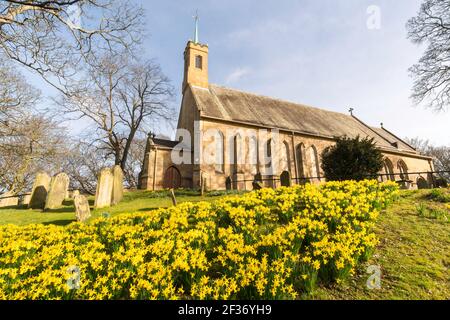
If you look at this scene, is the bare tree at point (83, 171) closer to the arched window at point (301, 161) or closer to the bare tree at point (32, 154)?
the bare tree at point (32, 154)

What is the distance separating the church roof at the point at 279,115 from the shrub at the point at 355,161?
10.1 meters

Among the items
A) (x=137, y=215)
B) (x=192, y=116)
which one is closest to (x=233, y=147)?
(x=192, y=116)

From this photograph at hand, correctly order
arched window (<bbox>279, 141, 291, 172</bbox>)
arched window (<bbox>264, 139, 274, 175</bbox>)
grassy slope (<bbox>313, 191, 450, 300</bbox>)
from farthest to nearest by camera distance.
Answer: arched window (<bbox>279, 141, 291, 172</bbox>) → arched window (<bbox>264, 139, 274, 175</bbox>) → grassy slope (<bbox>313, 191, 450, 300</bbox>)

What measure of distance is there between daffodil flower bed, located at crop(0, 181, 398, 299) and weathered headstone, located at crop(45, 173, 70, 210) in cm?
691

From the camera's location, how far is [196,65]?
27.2 m

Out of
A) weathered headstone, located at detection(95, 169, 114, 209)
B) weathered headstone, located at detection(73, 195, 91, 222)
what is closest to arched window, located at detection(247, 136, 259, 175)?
weathered headstone, located at detection(95, 169, 114, 209)

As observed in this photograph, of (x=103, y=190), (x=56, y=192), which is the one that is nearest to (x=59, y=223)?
(x=103, y=190)

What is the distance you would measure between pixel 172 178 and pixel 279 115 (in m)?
14.4

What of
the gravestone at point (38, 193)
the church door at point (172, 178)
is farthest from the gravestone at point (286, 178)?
the gravestone at point (38, 193)

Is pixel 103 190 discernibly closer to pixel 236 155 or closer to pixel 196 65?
pixel 236 155

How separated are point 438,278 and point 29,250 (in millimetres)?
7565

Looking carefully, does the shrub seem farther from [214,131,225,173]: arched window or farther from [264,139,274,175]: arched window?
[214,131,225,173]: arched window

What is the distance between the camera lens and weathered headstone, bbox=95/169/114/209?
35.8 ft
